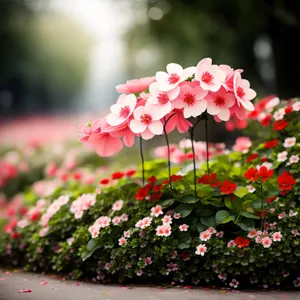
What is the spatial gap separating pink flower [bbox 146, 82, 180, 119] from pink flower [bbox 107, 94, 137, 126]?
108 millimetres

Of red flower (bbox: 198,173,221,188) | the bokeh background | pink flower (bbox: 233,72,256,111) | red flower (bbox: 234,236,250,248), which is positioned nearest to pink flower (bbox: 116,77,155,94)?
pink flower (bbox: 233,72,256,111)

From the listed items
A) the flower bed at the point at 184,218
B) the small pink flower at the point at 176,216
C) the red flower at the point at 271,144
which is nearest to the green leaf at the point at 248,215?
the flower bed at the point at 184,218

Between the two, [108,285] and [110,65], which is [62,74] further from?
[108,285]

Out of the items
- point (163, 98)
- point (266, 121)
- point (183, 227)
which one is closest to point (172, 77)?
point (163, 98)

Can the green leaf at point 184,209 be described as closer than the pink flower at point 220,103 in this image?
No

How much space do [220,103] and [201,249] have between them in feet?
2.58

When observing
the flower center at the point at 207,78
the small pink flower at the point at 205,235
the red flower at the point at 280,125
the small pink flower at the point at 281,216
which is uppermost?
the flower center at the point at 207,78

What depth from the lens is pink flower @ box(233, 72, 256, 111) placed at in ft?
8.07

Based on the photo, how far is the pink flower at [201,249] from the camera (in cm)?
243

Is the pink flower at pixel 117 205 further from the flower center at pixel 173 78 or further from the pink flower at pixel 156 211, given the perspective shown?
the flower center at pixel 173 78

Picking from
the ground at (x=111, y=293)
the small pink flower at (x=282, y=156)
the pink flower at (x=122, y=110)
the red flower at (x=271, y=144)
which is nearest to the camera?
the ground at (x=111, y=293)

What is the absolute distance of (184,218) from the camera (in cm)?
269

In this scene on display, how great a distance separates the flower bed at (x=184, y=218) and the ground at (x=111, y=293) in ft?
0.35

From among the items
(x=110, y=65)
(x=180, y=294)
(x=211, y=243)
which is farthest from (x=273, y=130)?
(x=110, y=65)
